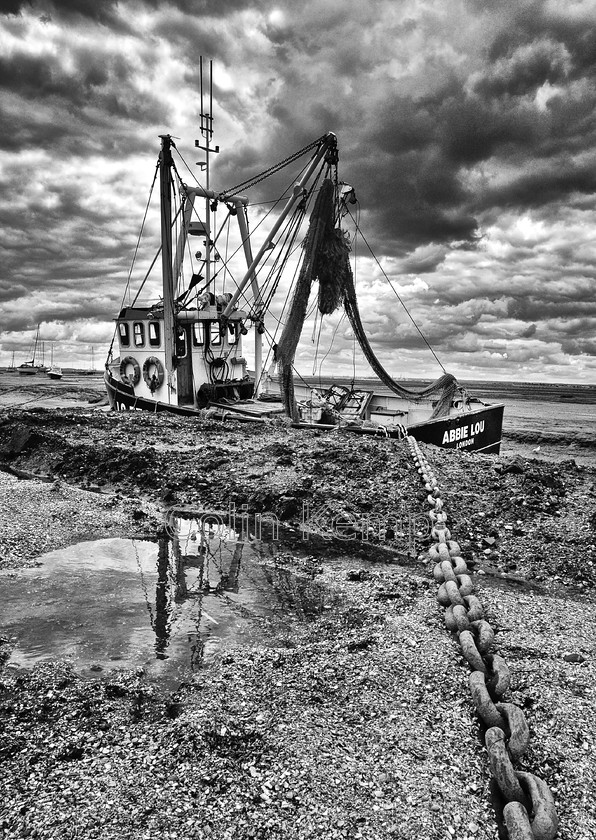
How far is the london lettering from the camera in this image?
Result: 1283 cm

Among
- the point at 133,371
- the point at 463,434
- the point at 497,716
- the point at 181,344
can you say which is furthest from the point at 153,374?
the point at 497,716

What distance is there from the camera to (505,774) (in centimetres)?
263

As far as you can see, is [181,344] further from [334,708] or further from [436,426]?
[334,708]

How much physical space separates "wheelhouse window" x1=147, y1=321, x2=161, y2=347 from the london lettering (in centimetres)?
1020

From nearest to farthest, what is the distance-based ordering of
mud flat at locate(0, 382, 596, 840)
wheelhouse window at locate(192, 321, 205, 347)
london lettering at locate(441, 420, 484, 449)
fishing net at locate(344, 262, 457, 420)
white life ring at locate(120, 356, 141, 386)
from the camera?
mud flat at locate(0, 382, 596, 840)
fishing net at locate(344, 262, 457, 420)
london lettering at locate(441, 420, 484, 449)
wheelhouse window at locate(192, 321, 205, 347)
white life ring at locate(120, 356, 141, 386)

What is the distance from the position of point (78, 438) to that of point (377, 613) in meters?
9.94

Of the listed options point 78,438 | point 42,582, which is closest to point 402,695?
point 42,582

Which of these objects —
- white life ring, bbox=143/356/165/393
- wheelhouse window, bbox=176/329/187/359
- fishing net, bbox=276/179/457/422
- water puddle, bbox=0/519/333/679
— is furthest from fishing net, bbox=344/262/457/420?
white life ring, bbox=143/356/165/393

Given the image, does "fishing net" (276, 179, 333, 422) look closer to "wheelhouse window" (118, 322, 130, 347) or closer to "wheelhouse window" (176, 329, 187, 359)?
"wheelhouse window" (176, 329, 187, 359)

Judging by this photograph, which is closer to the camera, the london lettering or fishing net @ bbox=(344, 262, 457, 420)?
fishing net @ bbox=(344, 262, 457, 420)

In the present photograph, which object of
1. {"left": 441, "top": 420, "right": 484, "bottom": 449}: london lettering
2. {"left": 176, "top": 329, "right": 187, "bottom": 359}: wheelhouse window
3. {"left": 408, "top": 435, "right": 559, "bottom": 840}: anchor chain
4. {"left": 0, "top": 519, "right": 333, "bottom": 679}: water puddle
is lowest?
{"left": 0, "top": 519, "right": 333, "bottom": 679}: water puddle

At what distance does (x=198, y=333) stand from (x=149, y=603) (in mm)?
13702

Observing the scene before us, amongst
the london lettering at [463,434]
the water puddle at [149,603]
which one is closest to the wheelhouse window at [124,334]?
the london lettering at [463,434]

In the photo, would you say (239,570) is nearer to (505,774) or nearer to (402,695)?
(402,695)
